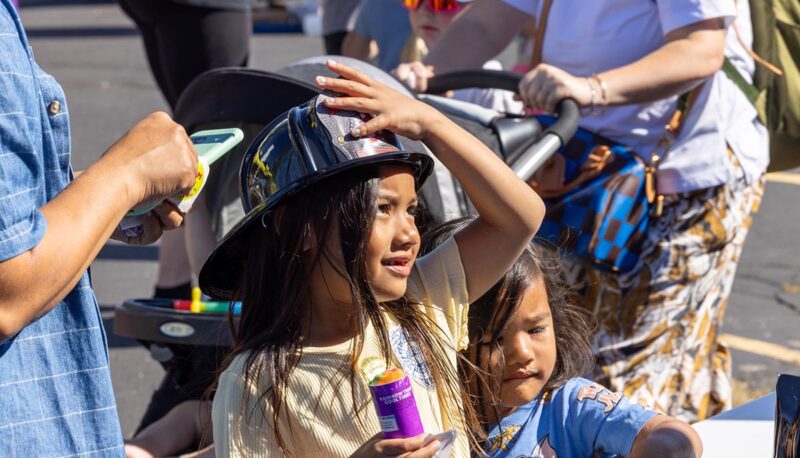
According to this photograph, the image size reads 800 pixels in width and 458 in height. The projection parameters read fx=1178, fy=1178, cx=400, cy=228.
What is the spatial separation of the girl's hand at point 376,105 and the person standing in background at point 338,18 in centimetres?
419

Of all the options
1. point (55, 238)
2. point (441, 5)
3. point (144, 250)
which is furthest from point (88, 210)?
point (144, 250)

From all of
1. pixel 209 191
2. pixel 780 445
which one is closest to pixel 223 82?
pixel 209 191

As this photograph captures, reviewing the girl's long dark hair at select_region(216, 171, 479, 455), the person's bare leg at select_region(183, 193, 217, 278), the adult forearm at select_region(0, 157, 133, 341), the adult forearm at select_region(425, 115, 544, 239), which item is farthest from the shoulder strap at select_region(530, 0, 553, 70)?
the adult forearm at select_region(0, 157, 133, 341)

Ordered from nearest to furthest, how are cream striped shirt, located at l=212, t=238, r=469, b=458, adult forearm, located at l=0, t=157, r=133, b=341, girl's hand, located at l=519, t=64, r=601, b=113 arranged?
adult forearm, located at l=0, t=157, r=133, b=341 < cream striped shirt, located at l=212, t=238, r=469, b=458 < girl's hand, located at l=519, t=64, r=601, b=113

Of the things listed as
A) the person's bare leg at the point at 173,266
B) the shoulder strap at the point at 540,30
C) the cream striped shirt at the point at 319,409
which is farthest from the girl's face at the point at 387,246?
the person's bare leg at the point at 173,266

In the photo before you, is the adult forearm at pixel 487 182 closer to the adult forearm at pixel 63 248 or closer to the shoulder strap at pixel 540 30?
the adult forearm at pixel 63 248

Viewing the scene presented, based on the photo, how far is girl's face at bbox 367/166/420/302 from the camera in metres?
1.88

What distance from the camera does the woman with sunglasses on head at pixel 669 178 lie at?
2918 mm

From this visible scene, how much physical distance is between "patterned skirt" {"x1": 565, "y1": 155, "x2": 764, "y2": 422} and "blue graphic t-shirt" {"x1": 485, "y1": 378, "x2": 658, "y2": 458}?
816mm

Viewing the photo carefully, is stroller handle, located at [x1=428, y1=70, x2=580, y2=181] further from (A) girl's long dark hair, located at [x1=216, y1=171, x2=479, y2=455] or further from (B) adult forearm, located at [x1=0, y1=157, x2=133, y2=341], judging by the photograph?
(B) adult forearm, located at [x1=0, y1=157, x2=133, y2=341]

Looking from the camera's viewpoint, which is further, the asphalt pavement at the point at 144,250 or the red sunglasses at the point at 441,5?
the asphalt pavement at the point at 144,250

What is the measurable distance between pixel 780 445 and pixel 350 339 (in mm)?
695

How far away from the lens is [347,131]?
1839 mm

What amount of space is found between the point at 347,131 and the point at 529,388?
636 millimetres
